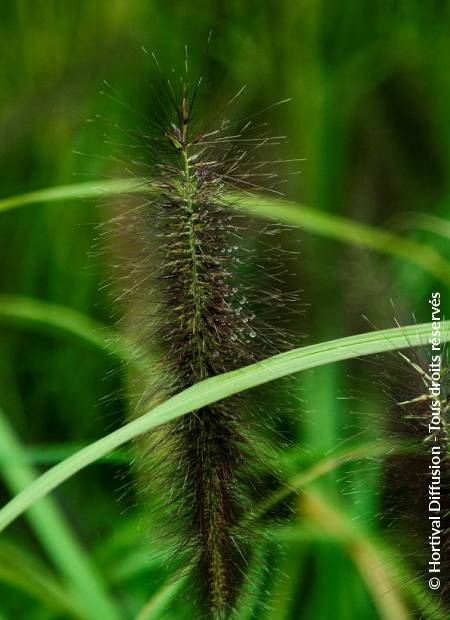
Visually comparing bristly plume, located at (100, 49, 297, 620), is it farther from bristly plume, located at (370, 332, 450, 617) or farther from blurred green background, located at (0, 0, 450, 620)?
blurred green background, located at (0, 0, 450, 620)

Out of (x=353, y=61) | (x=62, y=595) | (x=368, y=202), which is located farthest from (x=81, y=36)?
(x=62, y=595)

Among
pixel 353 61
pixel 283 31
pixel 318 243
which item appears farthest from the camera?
pixel 353 61

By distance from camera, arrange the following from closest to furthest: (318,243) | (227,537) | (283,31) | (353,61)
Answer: (227,537) → (318,243) → (283,31) → (353,61)

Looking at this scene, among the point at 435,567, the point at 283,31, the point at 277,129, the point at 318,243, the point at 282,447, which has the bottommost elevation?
the point at 435,567

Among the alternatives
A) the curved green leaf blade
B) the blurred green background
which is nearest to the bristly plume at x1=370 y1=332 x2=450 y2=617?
the curved green leaf blade

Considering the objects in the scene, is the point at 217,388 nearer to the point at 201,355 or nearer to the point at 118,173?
the point at 201,355

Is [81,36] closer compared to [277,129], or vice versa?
[277,129]

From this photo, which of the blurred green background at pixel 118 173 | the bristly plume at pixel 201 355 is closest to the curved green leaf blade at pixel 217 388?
the bristly plume at pixel 201 355

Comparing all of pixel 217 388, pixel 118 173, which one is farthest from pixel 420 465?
pixel 118 173

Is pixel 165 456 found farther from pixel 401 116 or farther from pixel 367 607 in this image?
pixel 401 116

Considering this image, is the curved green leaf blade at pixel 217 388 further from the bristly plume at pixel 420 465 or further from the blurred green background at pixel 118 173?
the blurred green background at pixel 118 173
